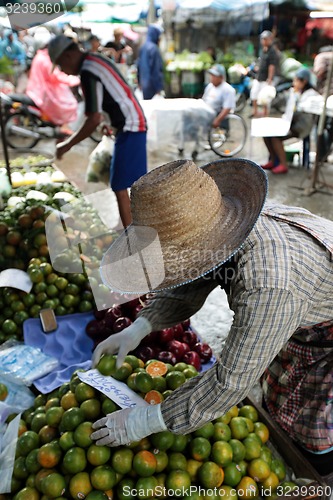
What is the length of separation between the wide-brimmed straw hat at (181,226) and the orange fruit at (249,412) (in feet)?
2.87

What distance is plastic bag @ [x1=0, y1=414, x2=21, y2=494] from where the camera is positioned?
5.48 ft

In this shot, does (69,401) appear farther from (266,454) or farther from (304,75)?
(304,75)

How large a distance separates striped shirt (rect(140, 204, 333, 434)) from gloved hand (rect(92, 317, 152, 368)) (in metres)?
0.38

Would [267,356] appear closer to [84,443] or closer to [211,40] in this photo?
[84,443]

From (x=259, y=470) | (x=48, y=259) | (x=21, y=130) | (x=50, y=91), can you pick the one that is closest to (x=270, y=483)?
(x=259, y=470)

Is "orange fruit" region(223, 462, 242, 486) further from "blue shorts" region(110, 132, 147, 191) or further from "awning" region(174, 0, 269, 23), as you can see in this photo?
"awning" region(174, 0, 269, 23)

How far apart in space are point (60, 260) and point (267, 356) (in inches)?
71.4

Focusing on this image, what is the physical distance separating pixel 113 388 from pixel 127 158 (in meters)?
2.81

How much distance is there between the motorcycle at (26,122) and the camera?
803cm

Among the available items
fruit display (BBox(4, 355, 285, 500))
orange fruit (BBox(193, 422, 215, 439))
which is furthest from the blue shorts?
orange fruit (BBox(193, 422, 215, 439))

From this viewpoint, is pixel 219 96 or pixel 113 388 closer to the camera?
pixel 113 388

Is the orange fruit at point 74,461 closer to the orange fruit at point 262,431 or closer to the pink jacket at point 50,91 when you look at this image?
the orange fruit at point 262,431

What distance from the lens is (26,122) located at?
8.28 m

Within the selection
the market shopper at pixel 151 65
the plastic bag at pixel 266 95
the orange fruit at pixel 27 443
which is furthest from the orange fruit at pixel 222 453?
the market shopper at pixel 151 65
